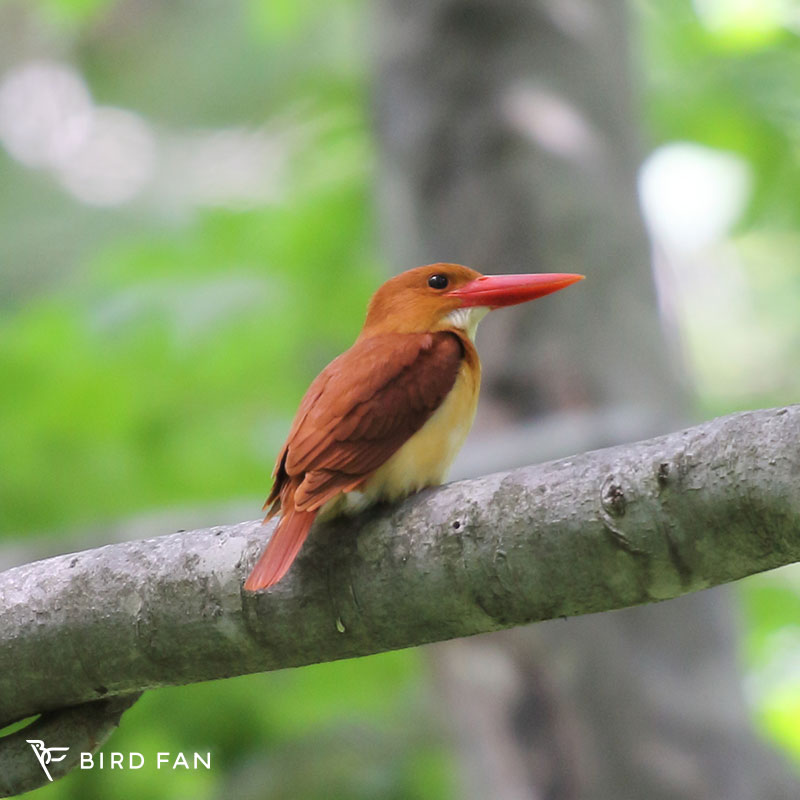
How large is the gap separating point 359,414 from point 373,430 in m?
0.05

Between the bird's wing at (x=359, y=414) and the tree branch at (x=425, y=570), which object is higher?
the bird's wing at (x=359, y=414)

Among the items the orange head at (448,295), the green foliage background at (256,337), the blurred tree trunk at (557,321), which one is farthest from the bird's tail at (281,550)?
the blurred tree trunk at (557,321)

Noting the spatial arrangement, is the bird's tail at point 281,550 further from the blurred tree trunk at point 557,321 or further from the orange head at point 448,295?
the blurred tree trunk at point 557,321

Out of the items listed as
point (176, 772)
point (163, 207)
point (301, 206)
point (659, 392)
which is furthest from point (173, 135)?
point (176, 772)

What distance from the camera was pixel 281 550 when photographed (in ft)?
7.22

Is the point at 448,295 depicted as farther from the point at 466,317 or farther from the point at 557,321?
the point at 557,321

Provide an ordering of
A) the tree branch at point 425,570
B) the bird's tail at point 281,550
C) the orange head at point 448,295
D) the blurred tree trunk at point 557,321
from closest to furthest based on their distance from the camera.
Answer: the tree branch at point 425,570, the bird's tail at point 281,550, the orange head at point 448,295, the blurred tree trunk at point 557,321

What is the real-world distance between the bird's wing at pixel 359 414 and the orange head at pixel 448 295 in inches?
12.8

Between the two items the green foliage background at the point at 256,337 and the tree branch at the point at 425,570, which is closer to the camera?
the tree branch at the point at 425,570

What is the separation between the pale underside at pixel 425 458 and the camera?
250cm

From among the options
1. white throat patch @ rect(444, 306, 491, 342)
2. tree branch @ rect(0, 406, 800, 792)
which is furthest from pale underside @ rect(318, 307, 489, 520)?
white throat patch @ rect(444, 306, 491, 342)

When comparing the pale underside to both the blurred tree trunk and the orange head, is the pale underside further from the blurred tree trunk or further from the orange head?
the blurred tree trunk

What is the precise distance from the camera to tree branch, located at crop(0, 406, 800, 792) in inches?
72.2

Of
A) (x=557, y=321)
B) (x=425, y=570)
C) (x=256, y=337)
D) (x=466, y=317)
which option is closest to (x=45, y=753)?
(x=425, y=570)
